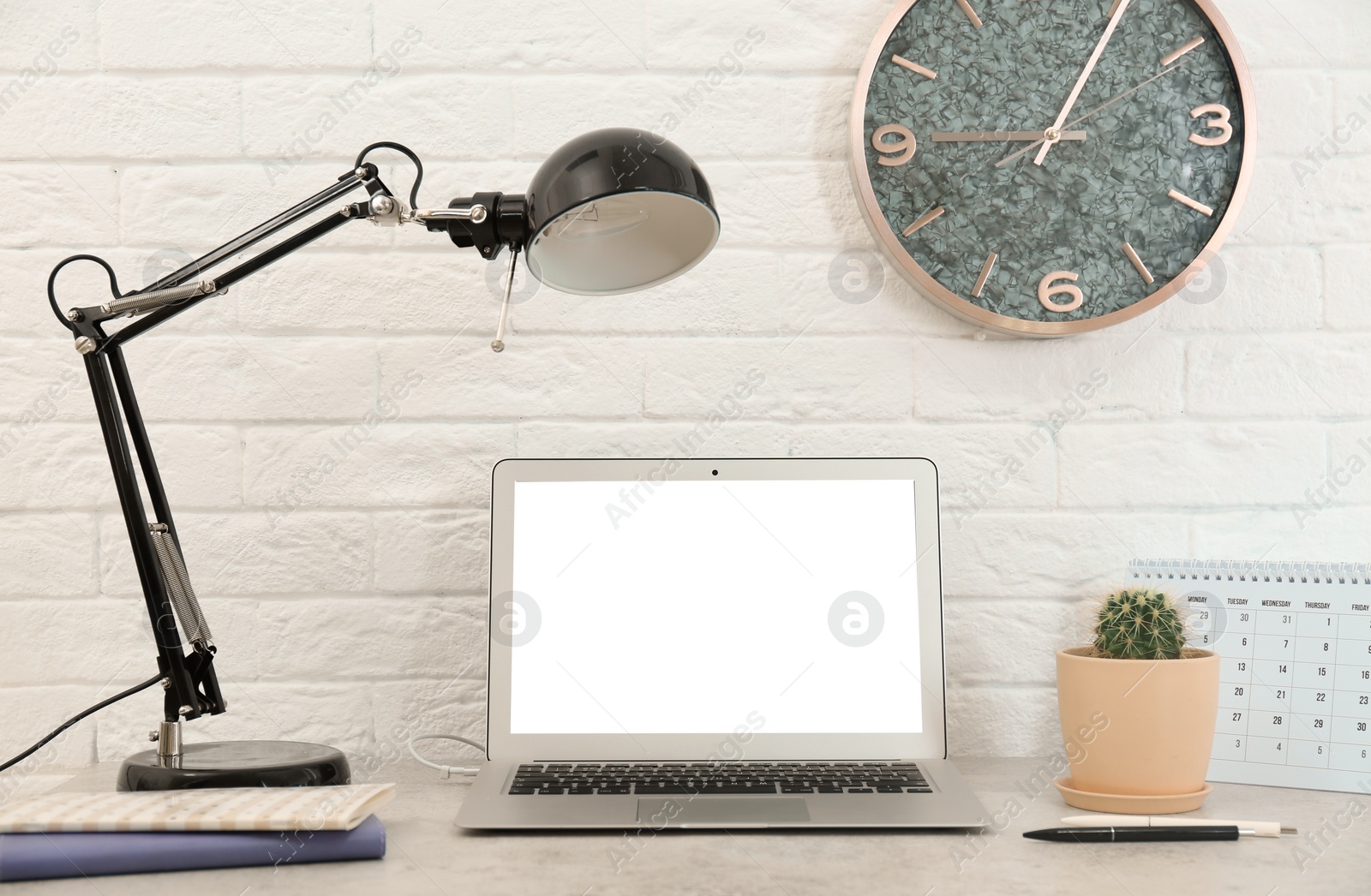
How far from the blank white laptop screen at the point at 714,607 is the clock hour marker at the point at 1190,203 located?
453 mm

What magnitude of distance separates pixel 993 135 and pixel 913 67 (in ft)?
0.38

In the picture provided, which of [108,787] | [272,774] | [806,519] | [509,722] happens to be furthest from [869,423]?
[108,787]

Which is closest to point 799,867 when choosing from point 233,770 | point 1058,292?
point 233,770

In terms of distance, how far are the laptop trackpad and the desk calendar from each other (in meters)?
0.44

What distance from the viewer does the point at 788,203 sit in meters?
1.08

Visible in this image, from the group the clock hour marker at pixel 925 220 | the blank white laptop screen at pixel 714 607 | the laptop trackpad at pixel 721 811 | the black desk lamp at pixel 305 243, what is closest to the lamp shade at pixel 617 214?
the black desk lamp at pixel 305 243

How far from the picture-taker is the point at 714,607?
0.94 m

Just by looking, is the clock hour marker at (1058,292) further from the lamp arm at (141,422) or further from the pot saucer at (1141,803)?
the lamp arm at (141,422)

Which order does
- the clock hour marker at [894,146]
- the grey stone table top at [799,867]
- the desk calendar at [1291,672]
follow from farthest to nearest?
the clock hour marker at [894,146], the desk calendar at [1291,672], the grey stone table top at [799,867]

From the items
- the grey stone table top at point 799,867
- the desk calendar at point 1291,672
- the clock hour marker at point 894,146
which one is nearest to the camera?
the grey stone table top at point 799,867

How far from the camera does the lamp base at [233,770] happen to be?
2.63ft

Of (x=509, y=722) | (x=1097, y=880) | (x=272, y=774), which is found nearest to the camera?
(x=1097, y=880)

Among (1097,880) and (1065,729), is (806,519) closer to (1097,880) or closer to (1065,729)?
(1065,729)

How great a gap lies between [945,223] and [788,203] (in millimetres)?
173
